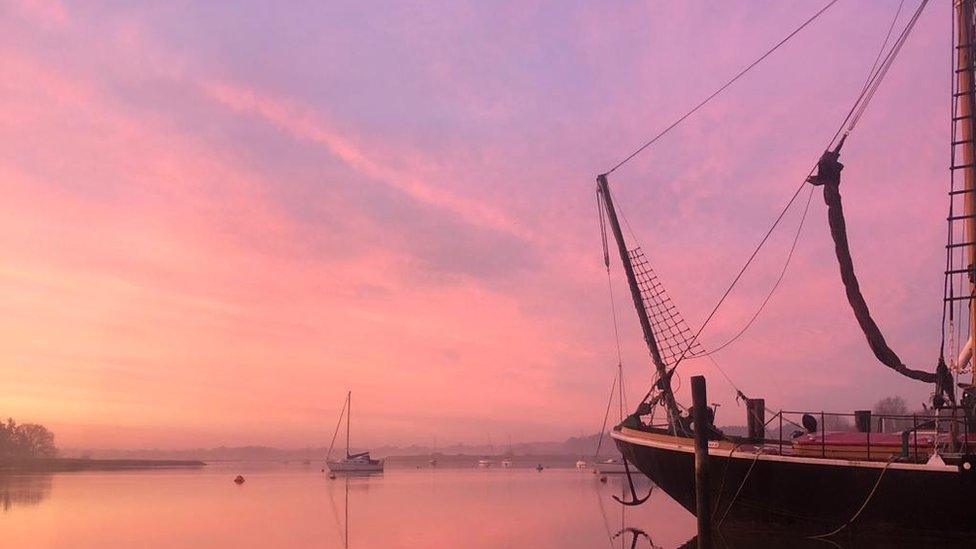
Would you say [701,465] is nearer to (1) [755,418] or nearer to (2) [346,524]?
(1) [755,418]

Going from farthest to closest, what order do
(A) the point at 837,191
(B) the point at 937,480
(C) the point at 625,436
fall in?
(C) the point at 625,436 < (A) the point at 837,191 < (B) the point at 937,480

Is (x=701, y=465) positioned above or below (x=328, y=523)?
above

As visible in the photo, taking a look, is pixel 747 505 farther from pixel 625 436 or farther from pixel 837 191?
pixel 837 191

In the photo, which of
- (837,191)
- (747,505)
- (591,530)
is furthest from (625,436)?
(837,191)

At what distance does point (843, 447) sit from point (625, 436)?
463 inches

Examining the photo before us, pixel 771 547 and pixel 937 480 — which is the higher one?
pixel 937 480

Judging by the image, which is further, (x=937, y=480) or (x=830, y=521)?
(x=830, y=521)

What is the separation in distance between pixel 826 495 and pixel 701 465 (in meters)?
5.78

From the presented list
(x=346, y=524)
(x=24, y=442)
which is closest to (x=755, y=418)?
(x=346, y=524)

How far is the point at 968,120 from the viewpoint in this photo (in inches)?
1044

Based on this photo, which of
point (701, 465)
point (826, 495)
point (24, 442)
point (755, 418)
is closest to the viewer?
point (701, 465)

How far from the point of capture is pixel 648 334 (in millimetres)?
37875

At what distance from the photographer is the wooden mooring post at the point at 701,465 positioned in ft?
75.7

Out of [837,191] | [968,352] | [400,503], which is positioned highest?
[837,191]
